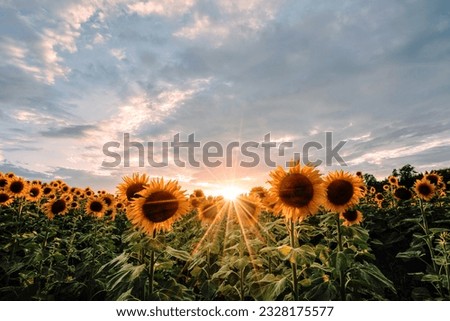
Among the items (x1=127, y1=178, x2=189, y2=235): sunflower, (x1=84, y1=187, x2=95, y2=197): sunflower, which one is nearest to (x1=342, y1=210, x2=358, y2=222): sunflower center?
(x1=127, y1=178, x2=189, y2=235): sunflower

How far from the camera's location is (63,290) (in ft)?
24.1

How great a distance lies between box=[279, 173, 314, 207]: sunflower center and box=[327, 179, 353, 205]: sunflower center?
0.69m

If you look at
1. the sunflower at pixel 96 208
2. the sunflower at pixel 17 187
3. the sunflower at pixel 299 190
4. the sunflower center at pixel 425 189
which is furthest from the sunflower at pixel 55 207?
the sunflower center at pixel 425 189

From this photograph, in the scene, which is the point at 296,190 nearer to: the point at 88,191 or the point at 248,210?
the point at 248,210

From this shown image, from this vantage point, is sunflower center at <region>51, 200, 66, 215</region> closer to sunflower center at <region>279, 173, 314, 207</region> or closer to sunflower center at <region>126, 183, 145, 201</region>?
sunflower center at <region>126, 183, 145, 201</region>

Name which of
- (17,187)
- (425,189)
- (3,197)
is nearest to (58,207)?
(3,197)

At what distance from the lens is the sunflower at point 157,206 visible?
4.61 m

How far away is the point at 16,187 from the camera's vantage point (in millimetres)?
10297

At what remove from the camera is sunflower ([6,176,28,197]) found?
9985 mm

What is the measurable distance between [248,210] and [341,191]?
2.99 meters

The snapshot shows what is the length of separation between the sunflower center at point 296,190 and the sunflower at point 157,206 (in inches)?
58.8

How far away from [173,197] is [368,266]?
296cm

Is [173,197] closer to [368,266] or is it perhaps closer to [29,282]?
[368,266]
